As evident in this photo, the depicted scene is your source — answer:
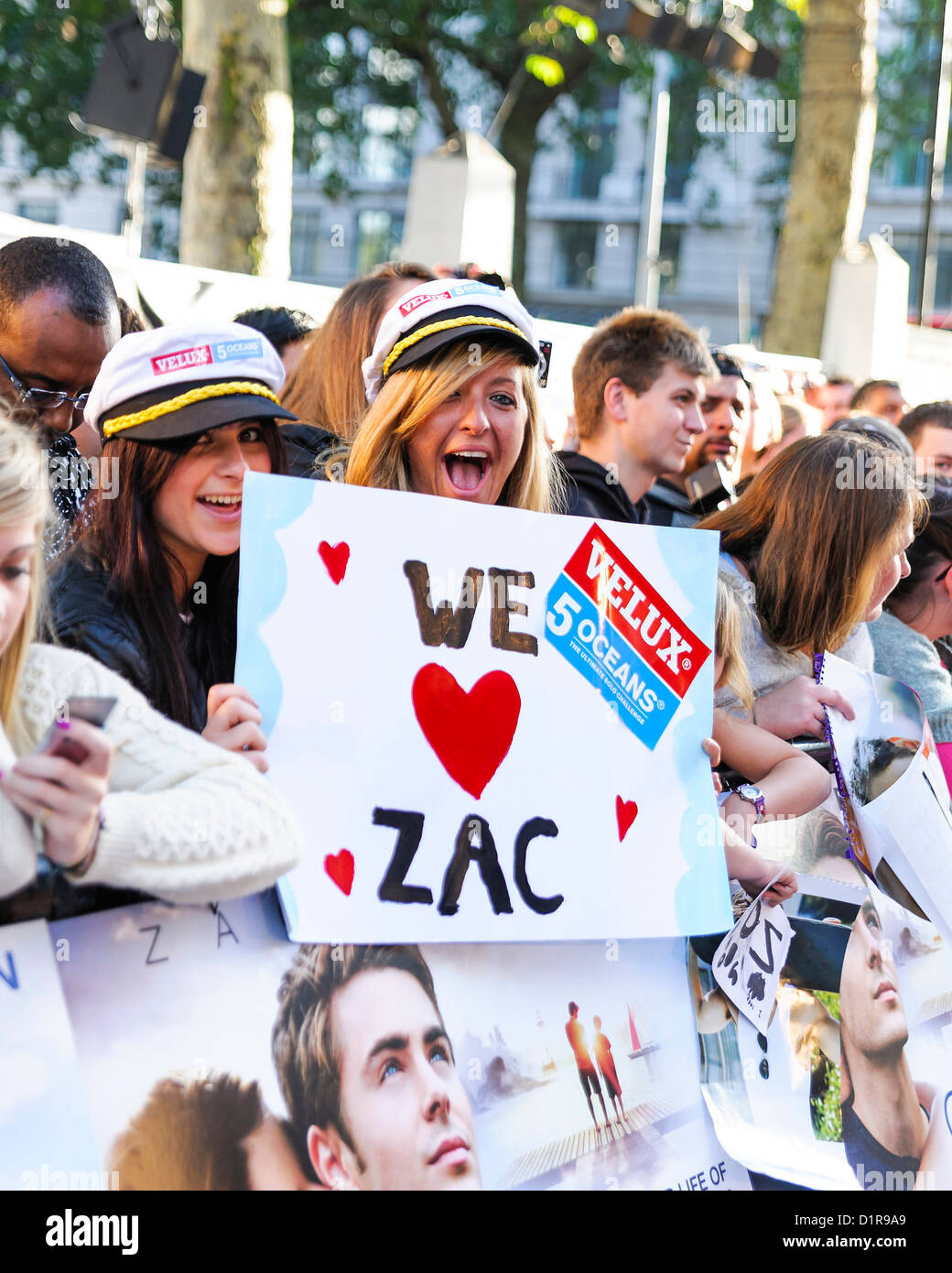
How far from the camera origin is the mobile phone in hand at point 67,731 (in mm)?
1627

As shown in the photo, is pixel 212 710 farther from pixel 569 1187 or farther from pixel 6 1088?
pixel 569 1187

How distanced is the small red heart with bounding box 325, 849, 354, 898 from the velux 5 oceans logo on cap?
545 millimetres

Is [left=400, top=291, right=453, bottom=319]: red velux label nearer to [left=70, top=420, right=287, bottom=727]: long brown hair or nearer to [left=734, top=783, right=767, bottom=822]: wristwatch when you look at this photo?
[left=70, top=420, right=287, bottom=727]: long brown hair

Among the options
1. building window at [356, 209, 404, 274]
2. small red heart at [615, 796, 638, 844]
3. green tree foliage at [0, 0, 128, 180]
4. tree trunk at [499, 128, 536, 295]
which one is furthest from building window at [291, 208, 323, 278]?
small red heart at [615, 796, 638, 844]

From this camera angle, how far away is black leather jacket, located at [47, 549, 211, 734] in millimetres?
2061

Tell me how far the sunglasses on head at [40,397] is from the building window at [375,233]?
37364 millimetres

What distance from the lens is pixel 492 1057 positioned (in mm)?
2201

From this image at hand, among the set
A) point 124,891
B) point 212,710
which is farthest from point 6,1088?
point 212,710

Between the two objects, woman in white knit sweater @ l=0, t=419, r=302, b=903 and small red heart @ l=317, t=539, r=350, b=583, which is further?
small red heart @ l=317, t=539, r=350, b=583

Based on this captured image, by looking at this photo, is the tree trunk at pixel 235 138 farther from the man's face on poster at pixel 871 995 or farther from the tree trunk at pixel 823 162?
the man's face on poster at pixel 871 995

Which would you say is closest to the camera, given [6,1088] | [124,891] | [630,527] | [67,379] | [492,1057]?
[6,1088]

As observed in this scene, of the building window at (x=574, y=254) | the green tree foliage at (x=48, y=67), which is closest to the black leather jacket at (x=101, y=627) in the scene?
the green tree foliage at (x=48, y=67)

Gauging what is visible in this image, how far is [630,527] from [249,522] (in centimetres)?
75

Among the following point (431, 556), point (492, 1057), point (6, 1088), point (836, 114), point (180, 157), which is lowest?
point (492, 1057)
